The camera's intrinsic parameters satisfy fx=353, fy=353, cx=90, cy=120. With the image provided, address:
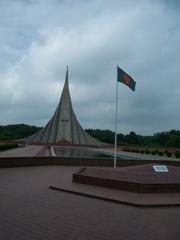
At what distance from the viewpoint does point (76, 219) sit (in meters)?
4.90

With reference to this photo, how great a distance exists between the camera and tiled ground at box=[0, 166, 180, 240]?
4.18 metres

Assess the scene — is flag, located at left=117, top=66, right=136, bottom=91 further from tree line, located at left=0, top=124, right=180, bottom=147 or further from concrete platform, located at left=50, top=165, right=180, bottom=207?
tree line, located at left=0, top=124, right=180, bottom=147

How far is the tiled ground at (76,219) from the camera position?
4.18 m

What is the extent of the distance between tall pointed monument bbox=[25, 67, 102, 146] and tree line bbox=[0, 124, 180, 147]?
833 cm

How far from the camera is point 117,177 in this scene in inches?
310

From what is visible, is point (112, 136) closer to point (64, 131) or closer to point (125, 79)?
point (64, 131)

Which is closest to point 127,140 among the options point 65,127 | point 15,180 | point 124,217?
point 65,127

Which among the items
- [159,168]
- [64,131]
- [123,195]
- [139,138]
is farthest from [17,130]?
[123,195]

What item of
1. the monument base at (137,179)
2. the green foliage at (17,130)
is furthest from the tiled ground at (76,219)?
the green foliage at (17,130)

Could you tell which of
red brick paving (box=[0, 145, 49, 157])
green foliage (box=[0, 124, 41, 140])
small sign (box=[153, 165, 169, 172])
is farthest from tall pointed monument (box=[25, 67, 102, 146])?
small sign (box=[153, 165, 169, 172])

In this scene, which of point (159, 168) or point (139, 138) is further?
point (139, 138)

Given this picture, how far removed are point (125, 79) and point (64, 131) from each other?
28991 millimetres

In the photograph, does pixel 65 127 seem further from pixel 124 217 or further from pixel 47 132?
pixel 124 217

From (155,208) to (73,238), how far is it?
232 centimetres
